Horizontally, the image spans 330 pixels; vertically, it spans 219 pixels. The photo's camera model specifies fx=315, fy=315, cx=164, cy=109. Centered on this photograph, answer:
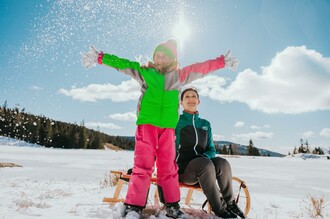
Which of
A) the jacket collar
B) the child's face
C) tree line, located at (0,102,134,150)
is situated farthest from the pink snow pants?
tree line, located at (0,102,134,150)

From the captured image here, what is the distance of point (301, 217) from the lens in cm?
348

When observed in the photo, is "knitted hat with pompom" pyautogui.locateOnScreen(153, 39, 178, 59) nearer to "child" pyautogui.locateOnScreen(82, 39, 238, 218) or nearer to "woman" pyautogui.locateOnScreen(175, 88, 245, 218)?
"child" pyautogui.locateOnScreen(82, 39, 238, 218)

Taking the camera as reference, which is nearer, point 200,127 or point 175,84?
point 175,84

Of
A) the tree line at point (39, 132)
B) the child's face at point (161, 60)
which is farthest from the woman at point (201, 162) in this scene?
the tree line at point (39, 132)

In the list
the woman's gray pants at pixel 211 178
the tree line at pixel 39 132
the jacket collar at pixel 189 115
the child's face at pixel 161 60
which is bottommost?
the woman's gray pants at pixel 211 178

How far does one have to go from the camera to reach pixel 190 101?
3.76 meters

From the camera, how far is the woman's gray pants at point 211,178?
295 centimetres

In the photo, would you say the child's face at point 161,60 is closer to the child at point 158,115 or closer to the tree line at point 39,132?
the child at point 158,115

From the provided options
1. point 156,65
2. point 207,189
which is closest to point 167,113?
point 156,65

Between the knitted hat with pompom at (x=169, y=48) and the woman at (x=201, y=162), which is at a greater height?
the knitted hat with pompom at (x=169, y=48)

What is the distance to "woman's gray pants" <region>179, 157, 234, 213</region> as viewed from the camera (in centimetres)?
295

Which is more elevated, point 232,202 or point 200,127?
point 200,127

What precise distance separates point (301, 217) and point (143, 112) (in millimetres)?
2101

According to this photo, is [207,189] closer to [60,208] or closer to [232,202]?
[232,202]
